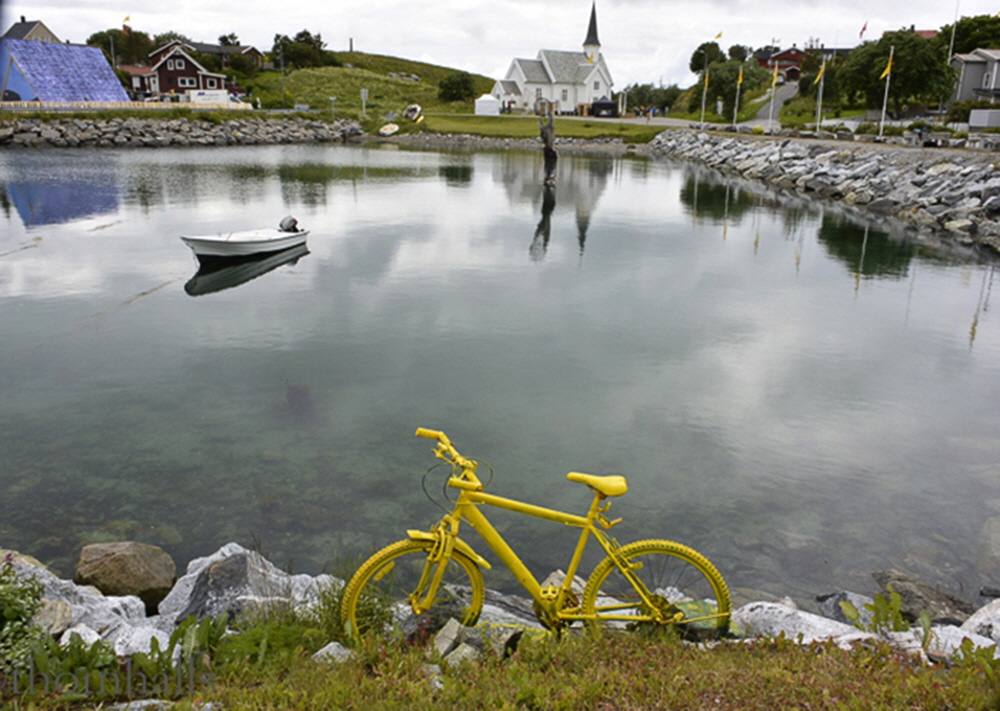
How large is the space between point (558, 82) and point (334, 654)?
11172cm

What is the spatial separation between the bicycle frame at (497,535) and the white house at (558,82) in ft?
355

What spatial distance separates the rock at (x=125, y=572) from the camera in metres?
6.44

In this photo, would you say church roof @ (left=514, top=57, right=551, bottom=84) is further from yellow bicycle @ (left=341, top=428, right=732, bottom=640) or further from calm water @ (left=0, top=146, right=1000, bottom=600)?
yellow bicycle @ (left=341, top=428, right=732, bottom=640)

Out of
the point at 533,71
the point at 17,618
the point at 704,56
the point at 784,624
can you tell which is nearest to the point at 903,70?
the point at 704,56

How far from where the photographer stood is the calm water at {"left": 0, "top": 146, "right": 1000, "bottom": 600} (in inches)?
322

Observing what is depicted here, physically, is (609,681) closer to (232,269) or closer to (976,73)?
(232,269)

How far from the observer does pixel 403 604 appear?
18.9 ft

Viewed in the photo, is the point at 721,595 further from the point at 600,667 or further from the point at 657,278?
Answer: the point at 657,278

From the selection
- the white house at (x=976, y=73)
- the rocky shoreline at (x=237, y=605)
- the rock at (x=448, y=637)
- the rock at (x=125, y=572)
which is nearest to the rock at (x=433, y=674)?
the rock at (x=448, y=637)

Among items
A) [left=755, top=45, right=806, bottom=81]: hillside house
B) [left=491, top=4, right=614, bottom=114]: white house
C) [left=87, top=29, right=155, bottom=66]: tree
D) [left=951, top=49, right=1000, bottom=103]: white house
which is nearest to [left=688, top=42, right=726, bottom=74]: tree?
[left=491, top=4, right=614, bottom=114]: white house

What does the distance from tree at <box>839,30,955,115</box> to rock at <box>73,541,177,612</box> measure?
2806 inches

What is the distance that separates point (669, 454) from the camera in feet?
32.7

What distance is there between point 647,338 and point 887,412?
4999 millimetres

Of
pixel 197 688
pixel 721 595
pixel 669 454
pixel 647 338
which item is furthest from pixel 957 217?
pixel 197 688
